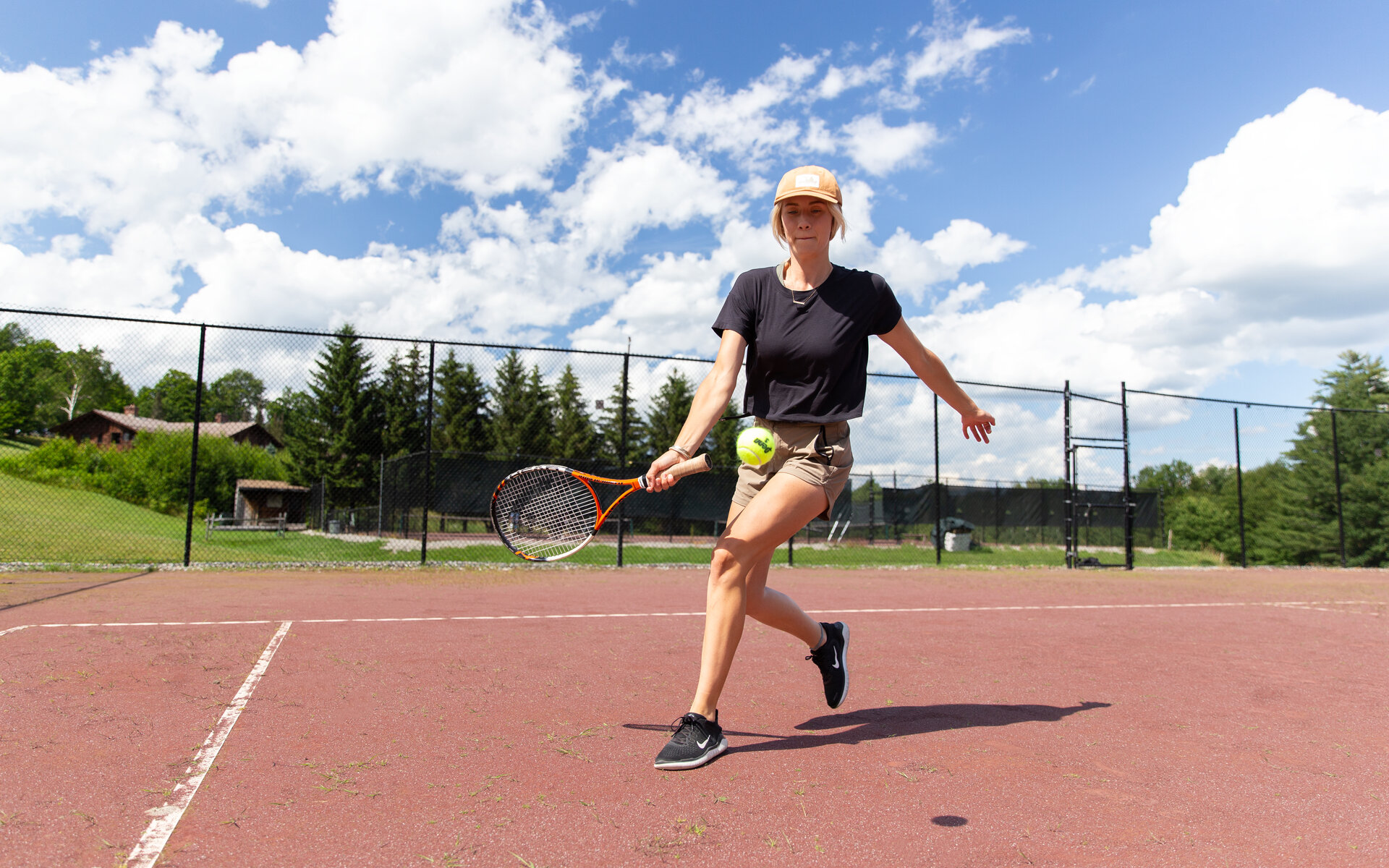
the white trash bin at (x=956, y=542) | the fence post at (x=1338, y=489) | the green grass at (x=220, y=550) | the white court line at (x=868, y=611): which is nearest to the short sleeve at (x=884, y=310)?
the white court line at (x=868, y=611)

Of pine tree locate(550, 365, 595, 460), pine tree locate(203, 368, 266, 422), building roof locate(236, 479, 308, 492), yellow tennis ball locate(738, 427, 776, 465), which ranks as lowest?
yellow tennis ball locate(738, 427, 776, 465)

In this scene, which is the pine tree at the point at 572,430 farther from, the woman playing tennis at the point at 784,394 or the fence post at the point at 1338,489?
the woman playing tennis at the point at 784,394

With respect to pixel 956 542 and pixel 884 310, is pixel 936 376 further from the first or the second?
pixel 956 542

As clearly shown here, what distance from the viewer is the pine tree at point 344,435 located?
33562mm

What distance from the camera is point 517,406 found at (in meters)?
35.2

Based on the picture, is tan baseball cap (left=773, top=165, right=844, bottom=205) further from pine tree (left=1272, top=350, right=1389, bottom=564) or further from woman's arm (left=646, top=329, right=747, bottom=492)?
pine tree (left=1272, top=350, right=1389, bottom=564)

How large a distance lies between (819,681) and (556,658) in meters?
1.49

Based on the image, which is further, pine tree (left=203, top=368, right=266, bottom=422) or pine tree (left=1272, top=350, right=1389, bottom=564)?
pine tree (left=203, top=368, right=266, bottom=422)

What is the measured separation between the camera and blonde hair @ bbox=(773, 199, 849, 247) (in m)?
3.20

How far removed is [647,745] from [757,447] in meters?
1.18

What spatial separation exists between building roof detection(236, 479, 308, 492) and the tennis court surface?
1250 inches

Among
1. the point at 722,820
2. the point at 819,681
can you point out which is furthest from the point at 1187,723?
the point at 722,820

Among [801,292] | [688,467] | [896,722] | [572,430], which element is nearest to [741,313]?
[801,292]

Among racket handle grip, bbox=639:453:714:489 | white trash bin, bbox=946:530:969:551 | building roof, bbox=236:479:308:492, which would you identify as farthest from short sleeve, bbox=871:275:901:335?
building roof, bbox=236:479:308:492
